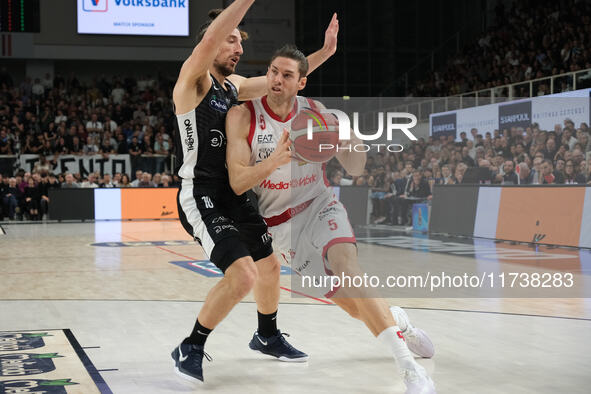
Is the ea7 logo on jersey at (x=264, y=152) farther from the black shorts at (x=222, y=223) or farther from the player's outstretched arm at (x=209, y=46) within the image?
the player's outstretched arm at (x=209, y=46)

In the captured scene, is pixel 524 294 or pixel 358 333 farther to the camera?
pixel 524 294

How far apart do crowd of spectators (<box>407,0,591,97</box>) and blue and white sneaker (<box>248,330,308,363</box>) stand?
39.4ft

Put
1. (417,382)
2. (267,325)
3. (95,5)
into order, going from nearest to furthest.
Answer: (417,382) → (267,325) → (95,5)

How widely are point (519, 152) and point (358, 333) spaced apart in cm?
780

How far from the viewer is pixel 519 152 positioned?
1234 centimetres

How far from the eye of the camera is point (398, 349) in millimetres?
3914

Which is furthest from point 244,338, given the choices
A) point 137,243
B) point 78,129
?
point 78,129

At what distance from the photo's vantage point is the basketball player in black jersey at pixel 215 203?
4.19 metres

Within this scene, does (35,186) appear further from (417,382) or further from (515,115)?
(417,382)

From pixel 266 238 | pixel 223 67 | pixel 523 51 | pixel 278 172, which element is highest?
pixel 523 51

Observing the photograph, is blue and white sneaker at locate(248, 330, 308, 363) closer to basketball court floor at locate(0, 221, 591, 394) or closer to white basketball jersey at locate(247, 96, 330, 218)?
basketball court floor at locate(0, 221, 591, 394)

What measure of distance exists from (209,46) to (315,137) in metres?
0.87

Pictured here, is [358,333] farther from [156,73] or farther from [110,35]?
[156,73]

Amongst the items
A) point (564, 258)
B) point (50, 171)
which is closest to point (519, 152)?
point (564, 258)
